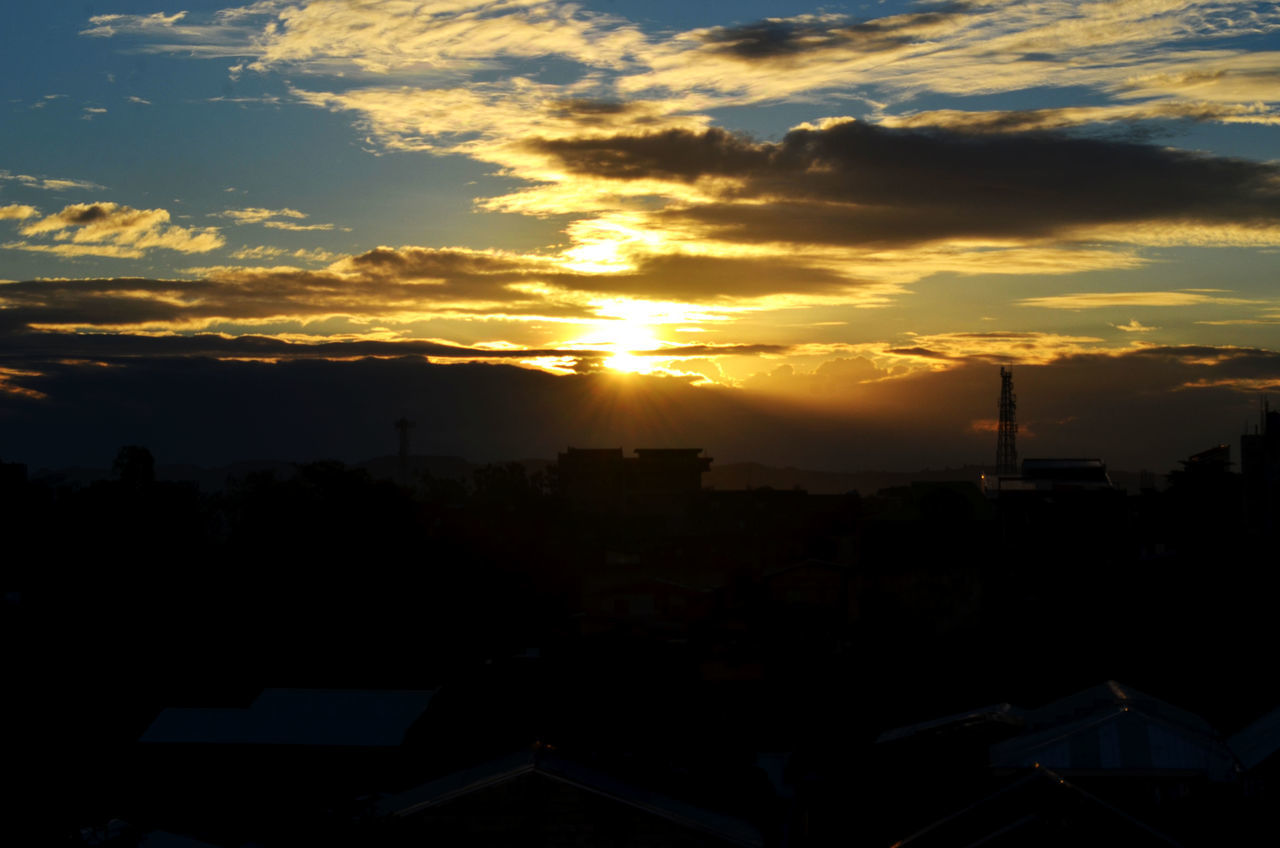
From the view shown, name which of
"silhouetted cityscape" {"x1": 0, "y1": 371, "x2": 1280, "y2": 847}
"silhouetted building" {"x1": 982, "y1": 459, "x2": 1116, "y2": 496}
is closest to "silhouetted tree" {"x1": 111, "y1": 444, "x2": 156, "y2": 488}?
"silhouetted cityscape" {"x1": 0, "y1": 371, "x2": 1280, "y2": 847}

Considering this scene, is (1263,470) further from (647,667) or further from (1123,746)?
(1123,746)

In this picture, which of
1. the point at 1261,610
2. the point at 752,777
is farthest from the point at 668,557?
the point at 752,777

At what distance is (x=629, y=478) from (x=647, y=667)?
168 feet

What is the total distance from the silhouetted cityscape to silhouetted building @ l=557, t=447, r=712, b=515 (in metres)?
A: 10.6

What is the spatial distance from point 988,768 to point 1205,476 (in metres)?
44.7

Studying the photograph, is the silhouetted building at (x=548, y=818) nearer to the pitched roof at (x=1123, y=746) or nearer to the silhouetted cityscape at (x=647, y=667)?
the silhouetted cityscape at (x=647, y=667)

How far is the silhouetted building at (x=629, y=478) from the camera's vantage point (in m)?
80.9

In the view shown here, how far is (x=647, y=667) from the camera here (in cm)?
3183

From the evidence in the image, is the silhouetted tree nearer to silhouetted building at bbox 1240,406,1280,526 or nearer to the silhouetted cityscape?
the silhouetted cityscape

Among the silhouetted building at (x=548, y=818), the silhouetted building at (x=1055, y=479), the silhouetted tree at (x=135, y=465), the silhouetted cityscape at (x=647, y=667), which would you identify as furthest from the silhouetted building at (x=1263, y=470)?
the silhouetted tree at (x=135, y=465)

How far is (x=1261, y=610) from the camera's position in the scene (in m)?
33.7

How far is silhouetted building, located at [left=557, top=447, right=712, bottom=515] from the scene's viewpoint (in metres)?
80.9

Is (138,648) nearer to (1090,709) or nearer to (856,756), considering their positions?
(856,756)

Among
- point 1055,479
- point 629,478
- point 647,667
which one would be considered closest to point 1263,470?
point 1055,479
